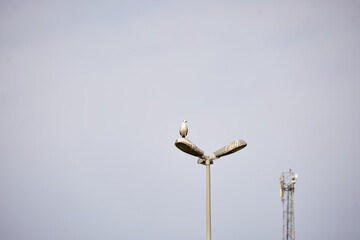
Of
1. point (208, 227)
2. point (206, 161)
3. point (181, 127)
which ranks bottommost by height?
point (208, 227)

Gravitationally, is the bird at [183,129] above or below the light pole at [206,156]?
above

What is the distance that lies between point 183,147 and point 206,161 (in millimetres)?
1542

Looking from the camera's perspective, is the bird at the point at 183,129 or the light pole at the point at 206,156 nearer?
the light pole at the point at 206,156

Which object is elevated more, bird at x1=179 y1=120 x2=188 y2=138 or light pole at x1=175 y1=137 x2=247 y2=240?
bird at x1=179 y1=120 x2=188 y2=138

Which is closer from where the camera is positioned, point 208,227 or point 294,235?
point 208,227

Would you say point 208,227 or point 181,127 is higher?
point 181,127

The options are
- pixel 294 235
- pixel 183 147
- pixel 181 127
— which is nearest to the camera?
pixel 183 147

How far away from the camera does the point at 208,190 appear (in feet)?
68.1

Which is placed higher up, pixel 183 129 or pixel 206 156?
pixel 183 129

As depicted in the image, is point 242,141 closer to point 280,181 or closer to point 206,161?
point 206,161

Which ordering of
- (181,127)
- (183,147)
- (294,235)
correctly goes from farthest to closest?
(294,235) < (181,127) < (183,147)

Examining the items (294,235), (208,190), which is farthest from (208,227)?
(294,235)

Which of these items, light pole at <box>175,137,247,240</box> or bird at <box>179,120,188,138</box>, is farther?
bird at <box>179,120,188,138</box>

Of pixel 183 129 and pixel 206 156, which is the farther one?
pixel 183 129
